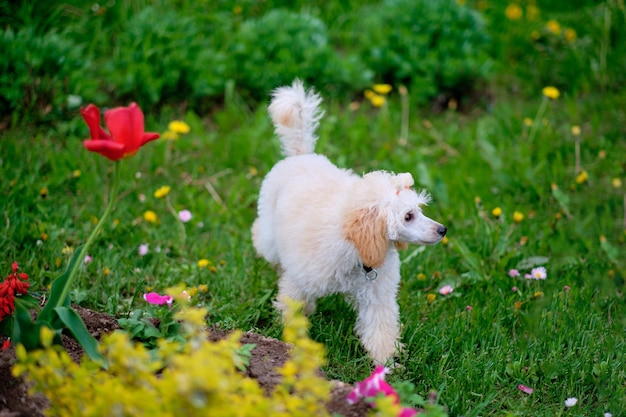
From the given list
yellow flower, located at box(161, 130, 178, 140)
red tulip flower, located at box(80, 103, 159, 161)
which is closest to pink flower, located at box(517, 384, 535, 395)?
red tulip flower, located at box(80, 103, 159, 161)

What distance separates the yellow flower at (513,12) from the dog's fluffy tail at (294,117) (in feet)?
12.8

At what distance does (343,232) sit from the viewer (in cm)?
280

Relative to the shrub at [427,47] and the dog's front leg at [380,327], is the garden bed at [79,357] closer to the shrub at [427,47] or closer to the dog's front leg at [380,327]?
the dog's front leg at [380,327]

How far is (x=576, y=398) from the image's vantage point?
2840 millimetres

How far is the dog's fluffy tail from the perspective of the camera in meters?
3.42

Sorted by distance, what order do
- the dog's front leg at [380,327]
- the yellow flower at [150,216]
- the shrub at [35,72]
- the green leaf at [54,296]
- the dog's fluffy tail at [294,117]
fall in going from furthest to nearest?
the shrub at [35,72], the yellow flower at [150,216], the dog's fluffy tail at [294,117], the dog's front leg at [380,327], the green leaf at [54,296]

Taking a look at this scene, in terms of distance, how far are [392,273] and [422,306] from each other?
0.51 m

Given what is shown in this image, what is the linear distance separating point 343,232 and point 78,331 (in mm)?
1076

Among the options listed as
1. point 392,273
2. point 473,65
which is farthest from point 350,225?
point 473,65

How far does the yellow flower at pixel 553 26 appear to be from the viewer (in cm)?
630

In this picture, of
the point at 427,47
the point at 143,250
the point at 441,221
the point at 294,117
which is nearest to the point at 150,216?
the point at 143,250

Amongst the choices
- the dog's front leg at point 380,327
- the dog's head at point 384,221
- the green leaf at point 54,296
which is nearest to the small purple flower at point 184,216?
the dog's front leg at point 380,327

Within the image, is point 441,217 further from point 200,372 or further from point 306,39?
point 200,372

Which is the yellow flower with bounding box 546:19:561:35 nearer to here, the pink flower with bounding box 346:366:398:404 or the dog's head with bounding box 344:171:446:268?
the dog's head with bounding box 344:171:446:268
